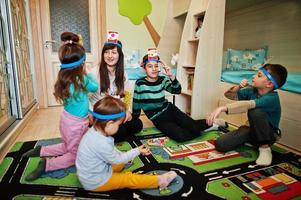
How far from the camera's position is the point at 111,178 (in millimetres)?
993

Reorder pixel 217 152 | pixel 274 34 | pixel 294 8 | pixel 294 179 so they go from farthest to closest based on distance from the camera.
→ pixel 274 34, pixel 294 8, pixel 217 152, pixel 294 179

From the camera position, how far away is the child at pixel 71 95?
1.19 metres

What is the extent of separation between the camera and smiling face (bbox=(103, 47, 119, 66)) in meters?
1.57

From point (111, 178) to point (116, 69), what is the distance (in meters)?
0.89

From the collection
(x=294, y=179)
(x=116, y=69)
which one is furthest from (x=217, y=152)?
(x=116, y=69)

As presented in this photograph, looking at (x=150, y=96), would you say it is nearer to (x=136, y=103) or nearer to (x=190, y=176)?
(x=136, y=103)

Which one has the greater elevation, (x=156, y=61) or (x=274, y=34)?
(x=274, y=34)

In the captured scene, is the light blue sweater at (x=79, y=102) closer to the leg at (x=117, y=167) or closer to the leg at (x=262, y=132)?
the leg at (x=117, y=167)

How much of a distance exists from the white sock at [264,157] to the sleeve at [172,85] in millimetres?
767

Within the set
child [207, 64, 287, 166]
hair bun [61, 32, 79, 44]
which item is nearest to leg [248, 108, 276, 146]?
child [207, 64, 287, 166]

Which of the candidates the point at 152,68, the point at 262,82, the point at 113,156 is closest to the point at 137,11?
the point at 152,68

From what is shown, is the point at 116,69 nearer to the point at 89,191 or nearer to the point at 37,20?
the point at 89,191

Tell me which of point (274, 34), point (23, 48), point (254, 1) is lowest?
point (23, 48)

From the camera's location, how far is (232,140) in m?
1.46
